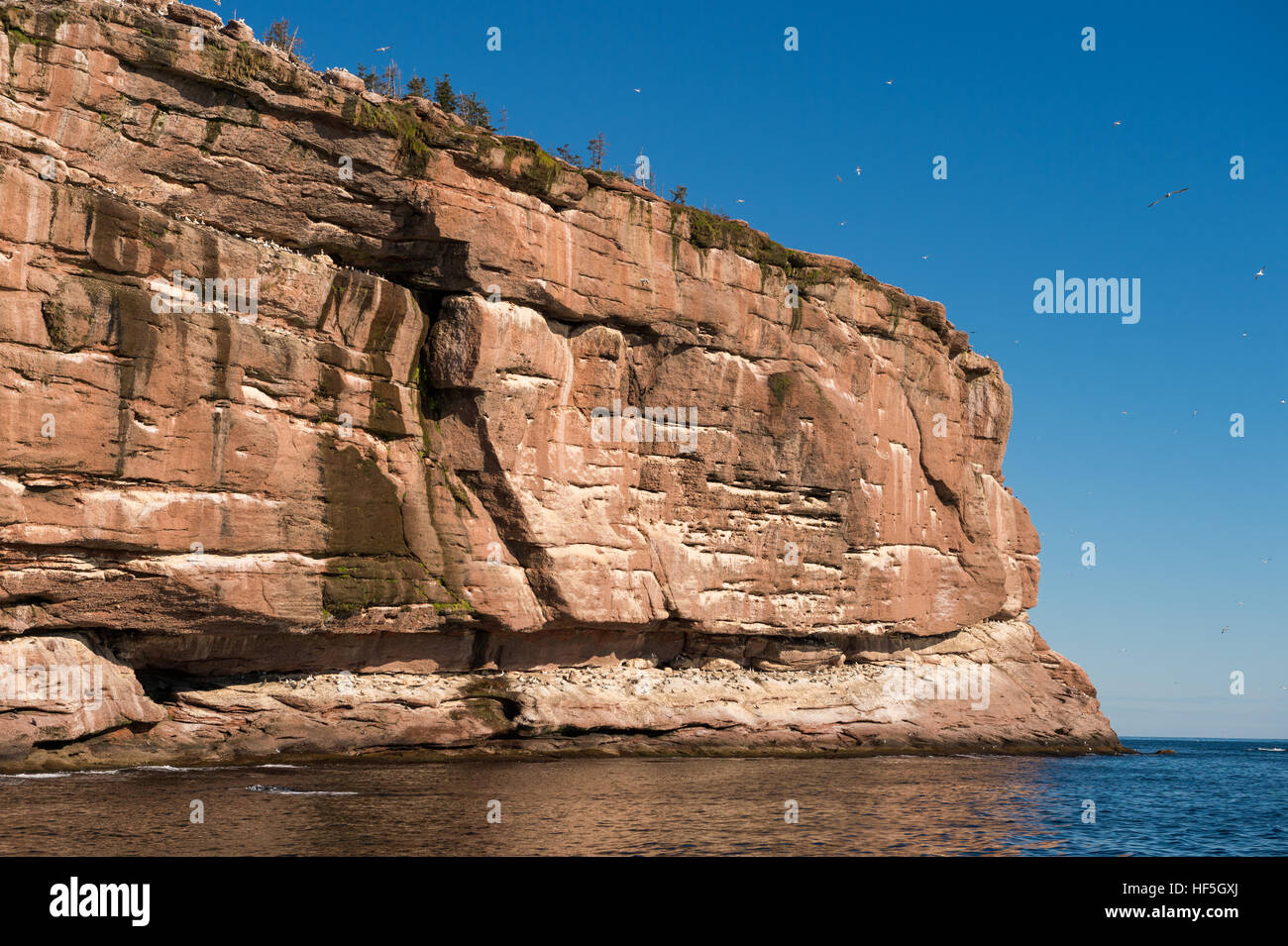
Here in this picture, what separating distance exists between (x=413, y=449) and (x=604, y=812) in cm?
1712

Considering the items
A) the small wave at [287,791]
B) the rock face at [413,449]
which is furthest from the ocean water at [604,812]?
the rock face at [413,449]

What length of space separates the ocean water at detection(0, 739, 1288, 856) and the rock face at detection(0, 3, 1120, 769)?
13.4ft

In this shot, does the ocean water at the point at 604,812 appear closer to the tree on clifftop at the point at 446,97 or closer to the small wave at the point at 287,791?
the small wave at the point at 287,791

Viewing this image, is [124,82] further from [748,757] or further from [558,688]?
[748,757]

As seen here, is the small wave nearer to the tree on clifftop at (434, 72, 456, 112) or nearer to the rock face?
the rock face

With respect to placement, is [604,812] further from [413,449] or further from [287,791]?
[413,449]

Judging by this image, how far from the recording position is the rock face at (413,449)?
1145 inches

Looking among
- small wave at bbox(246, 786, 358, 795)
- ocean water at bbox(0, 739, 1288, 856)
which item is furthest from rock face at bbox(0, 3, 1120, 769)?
small wave at bbox(246, 786, 358, 795)

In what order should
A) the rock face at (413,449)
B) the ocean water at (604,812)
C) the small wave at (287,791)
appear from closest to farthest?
1. the ocean water at (604,812)
2. the small wave at (287,791)
3. the rock face at (413,449)

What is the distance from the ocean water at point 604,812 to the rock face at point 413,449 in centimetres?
408

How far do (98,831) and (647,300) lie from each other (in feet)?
Answer: 95.8

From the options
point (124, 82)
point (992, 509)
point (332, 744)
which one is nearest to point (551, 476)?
point (332, 744)

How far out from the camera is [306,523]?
33.1m

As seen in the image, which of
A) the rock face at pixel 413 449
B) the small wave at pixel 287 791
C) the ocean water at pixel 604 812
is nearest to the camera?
the ocean water at pixel 604 812
